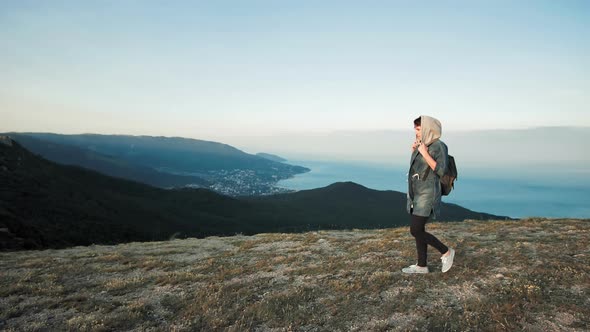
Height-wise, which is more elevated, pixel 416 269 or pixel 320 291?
pixel 416 269

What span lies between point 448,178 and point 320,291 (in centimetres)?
470

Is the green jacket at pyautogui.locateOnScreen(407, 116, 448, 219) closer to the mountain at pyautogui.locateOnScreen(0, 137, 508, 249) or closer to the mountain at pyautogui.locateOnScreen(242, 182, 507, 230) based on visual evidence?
the mountain at pyautogui.locateOnScreen(0, 137, 508, 249)

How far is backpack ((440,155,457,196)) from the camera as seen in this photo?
340 inches

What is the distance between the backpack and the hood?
81cm

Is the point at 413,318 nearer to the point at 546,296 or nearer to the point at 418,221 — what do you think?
the point at 418,221

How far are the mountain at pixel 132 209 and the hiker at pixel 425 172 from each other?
29199 millimetres

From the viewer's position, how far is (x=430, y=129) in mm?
8570

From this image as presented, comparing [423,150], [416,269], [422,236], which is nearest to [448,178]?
[423,150]

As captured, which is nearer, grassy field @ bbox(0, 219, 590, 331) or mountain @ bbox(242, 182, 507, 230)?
grassy field @ bbox(0, 219, 590, 331)

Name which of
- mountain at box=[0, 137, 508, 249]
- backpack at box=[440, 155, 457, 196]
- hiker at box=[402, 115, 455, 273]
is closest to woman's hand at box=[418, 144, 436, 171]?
hiker at box=[402, 115, 455, 273]

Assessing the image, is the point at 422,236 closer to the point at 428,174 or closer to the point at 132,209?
the point at 428,174

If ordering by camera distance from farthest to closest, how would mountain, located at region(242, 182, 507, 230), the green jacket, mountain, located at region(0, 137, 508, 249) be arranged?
mountain, located at region(242, 182, 507, 230)
mountain, located at region(0, 137, 508, 249)
the green jacket

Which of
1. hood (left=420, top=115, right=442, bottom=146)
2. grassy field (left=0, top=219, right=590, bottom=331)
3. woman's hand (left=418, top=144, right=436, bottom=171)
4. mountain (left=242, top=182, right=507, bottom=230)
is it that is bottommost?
mountain (left=242, top=182, right=507, bottom=230)

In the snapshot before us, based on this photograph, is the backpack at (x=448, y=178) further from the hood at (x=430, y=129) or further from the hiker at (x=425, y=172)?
the hood at (x=430, y=129)
